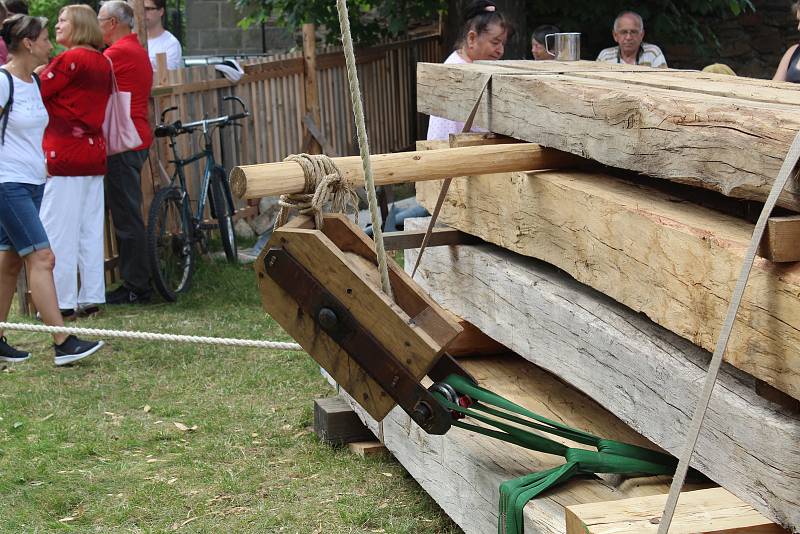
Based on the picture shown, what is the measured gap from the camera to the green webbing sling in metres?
2.79

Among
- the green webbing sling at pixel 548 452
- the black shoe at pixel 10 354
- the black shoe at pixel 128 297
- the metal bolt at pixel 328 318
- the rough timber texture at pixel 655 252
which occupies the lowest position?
the black shoe at pixel 128 297

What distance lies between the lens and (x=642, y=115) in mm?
2809

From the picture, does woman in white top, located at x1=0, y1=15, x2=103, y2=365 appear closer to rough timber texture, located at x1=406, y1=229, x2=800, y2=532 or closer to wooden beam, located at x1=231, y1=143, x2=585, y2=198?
rough timber texture, located at x1=406, y1=229, x2=800, y2=532

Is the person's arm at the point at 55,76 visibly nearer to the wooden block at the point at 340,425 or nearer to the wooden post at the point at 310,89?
the wooden block at the point at 340,425

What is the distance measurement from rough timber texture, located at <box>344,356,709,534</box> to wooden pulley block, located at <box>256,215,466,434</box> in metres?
0.38

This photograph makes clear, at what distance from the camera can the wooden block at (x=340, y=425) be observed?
4.38 metres

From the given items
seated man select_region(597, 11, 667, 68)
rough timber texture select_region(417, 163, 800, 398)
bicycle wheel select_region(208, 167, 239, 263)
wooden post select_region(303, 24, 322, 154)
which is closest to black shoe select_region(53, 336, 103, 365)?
bicycle wheel select_region(208, 167, 239, 263)

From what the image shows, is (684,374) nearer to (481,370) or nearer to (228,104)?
(481,370)

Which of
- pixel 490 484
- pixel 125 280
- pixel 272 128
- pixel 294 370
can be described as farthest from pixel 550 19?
pixel 490 484

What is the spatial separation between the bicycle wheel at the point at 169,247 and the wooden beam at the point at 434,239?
3.50m

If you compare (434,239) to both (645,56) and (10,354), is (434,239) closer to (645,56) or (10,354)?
(10,354)

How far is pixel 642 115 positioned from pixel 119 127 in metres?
4.76

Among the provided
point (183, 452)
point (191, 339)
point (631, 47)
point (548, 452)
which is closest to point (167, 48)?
point (631, 47)

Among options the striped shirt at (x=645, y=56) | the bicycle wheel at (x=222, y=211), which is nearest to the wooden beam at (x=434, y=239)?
the striped shirt at (x=645, y=56)
